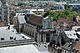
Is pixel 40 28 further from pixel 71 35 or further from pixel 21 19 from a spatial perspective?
pixel 21 19

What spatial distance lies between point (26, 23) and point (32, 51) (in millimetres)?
50801

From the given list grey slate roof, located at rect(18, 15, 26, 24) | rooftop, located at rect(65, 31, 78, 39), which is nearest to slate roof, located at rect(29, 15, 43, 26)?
grey slate roof, located at rect(18, 15, 26, 24)

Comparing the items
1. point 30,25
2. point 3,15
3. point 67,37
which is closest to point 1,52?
point 67,37

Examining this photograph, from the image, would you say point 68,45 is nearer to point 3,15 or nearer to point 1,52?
point 1,52

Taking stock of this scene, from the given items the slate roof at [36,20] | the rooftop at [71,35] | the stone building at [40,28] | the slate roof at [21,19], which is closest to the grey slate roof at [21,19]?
the slate roof at [21,19]

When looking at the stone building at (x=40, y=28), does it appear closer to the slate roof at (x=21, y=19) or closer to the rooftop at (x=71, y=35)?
the slate roof at (x=21, y=19)

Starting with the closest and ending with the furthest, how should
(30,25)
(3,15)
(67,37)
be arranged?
(67,37)
(30,25)
(3,15)

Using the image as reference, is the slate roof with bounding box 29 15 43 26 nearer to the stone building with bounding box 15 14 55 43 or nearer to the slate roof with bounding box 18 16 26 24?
the stone building with bounding box 15 14 55 43

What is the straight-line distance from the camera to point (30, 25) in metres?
80.6

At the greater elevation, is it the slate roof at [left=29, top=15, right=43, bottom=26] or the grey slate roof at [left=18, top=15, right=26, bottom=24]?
the slate roof at [left=29, top=15, right=43, bottom=26]

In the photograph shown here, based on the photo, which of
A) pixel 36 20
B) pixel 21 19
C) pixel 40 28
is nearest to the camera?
pixel 40 28

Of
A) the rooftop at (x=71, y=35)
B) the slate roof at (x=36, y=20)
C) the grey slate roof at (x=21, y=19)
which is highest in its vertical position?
the rooftop at (x=71, y=35)

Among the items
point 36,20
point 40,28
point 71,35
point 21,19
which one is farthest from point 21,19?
point 71,35

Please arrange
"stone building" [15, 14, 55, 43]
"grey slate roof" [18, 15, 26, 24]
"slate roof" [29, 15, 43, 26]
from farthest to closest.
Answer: "grey slate roof" [18, 15, 26, 24] < "slate roof" [29, 15, 43, 26] < "stone building" [15, 14, 55, 43]
